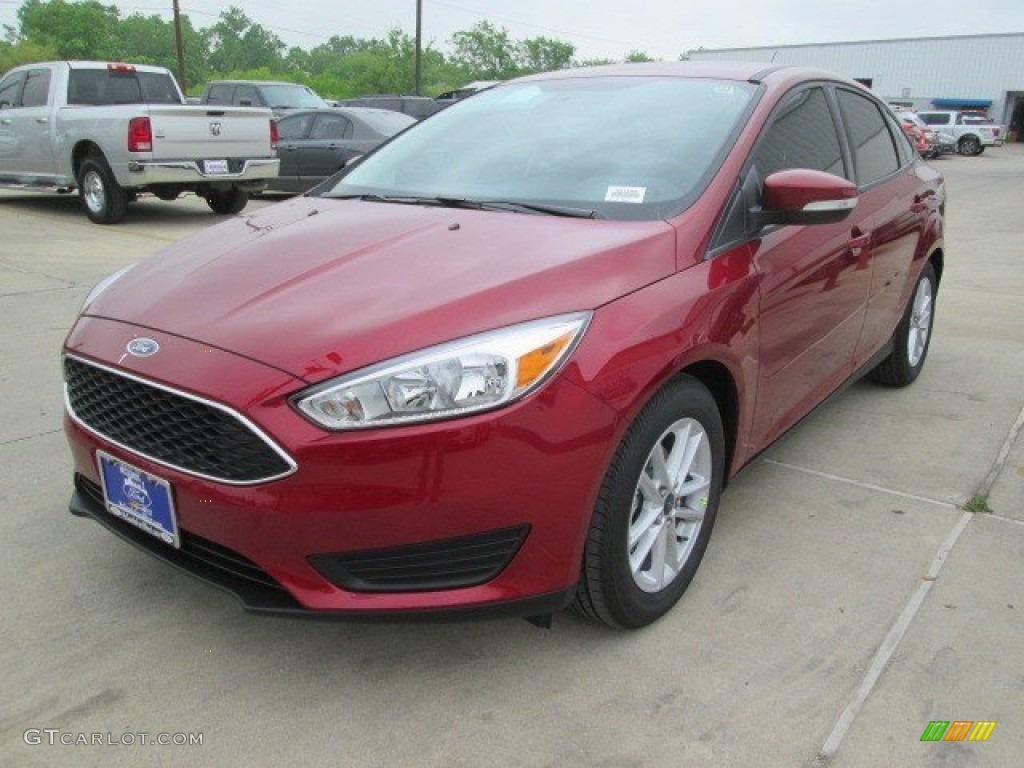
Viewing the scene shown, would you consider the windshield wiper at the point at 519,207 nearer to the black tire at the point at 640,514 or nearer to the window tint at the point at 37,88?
the black tire at the point at 640,514

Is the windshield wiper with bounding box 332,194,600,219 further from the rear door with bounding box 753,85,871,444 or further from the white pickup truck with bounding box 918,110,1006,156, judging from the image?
the white pickup truck with bounding box 918,110,1006,156

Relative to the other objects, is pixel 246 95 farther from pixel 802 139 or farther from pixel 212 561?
pixel 212 561

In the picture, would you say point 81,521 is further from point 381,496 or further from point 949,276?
point 949,276

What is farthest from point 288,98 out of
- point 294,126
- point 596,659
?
point 596,659

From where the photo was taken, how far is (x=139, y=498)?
2.22 meters

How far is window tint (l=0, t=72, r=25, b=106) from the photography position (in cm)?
1085

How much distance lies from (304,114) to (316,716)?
37.9 ft

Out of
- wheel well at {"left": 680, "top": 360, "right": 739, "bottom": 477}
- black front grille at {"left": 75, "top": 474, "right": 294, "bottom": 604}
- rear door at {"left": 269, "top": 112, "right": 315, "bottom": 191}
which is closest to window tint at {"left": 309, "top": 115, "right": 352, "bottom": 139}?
rear door at {"left": 269, "top": 112, "right": 315, "bottom": 191}

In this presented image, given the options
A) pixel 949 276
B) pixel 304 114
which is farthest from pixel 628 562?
pixel 304 114

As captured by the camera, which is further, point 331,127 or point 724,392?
point 331,127

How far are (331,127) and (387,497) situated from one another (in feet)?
36.5

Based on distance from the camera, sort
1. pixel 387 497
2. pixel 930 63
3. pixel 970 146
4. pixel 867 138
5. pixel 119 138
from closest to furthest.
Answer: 1. pixel 387 497
2. pixel 867 138
3. pixel 119 138
4. pixel 970 146
5. pixel 930 63

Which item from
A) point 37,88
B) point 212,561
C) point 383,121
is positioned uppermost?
point 37,88

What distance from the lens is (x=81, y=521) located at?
3061 mm
